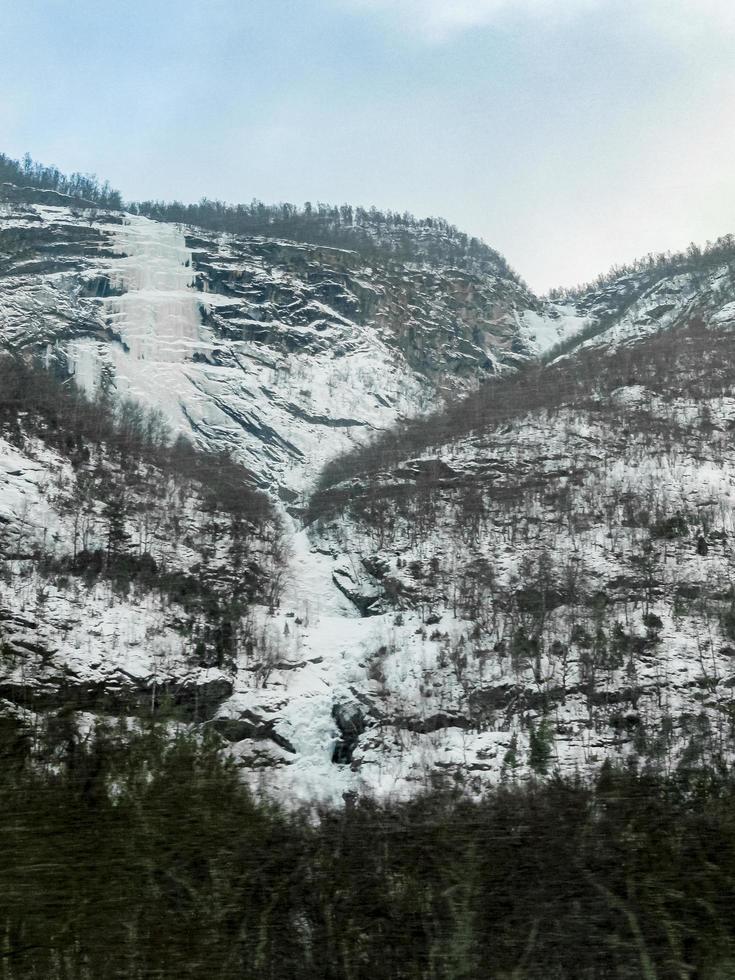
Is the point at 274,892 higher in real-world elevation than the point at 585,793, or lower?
lower

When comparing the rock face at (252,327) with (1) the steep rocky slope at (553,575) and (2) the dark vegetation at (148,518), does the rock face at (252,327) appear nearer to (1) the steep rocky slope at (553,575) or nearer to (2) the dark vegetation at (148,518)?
(1) the steep rocky slope at (553,575)

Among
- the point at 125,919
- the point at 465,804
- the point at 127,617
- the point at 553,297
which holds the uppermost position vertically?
the point at 553,297

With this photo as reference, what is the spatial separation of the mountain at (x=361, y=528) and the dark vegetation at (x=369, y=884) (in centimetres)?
21

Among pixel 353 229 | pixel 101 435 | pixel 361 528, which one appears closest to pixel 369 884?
pixel 101 435

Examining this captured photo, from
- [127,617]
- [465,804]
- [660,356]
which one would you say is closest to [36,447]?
[127,617]

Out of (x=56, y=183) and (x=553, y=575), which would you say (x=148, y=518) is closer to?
(x=553, y=575)

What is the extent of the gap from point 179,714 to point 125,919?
0.85 meters

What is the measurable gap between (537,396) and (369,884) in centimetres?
3160

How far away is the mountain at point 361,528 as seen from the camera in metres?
3.63

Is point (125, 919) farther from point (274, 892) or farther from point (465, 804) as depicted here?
point (465, 804)

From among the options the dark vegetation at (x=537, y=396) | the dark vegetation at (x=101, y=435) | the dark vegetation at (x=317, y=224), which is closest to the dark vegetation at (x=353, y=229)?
the dark vegetation at (x=317, y=224)

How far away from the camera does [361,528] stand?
82.1 ft

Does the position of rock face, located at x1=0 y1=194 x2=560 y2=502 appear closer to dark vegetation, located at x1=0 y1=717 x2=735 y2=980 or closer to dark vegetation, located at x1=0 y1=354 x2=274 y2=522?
dark vegetation, located at x1=0 y1=354 x2=274 y2=522

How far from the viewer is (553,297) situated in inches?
2894
